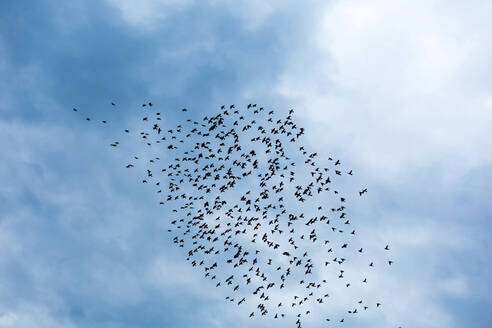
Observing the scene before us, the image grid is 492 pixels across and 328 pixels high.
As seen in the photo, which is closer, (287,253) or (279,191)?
(287,253)

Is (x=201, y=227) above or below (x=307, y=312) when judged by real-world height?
above

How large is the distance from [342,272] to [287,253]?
826cm

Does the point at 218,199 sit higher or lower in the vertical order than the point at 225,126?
lower

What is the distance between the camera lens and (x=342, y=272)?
57.7 m

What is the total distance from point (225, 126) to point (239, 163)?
4.30 meters

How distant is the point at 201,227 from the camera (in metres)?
57.1

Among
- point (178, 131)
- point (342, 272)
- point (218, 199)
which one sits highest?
point (178, 131)

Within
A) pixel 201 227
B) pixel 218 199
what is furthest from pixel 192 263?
pixel 218 199

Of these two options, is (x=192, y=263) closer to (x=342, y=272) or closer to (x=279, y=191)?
(x=279, y=191)

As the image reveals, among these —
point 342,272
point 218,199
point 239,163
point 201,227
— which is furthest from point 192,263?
point 342,272

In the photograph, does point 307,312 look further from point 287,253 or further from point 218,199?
point 218,199

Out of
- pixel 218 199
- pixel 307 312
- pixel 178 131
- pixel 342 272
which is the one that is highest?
pixel 178 131

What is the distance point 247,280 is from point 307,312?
7.60 meters

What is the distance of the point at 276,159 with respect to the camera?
178ft
